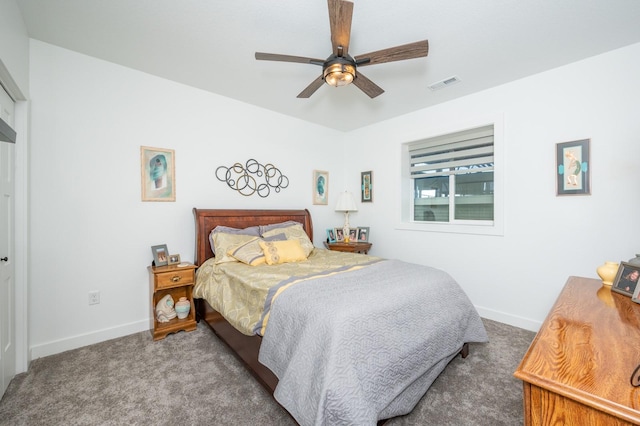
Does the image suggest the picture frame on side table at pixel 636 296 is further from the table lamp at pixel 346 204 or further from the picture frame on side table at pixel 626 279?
the table lamp at pixel 346 204

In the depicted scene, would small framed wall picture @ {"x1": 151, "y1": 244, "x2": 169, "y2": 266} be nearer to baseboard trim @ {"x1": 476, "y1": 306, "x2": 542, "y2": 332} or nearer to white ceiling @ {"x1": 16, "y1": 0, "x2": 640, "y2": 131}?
white ceiling @ {"x1": 16, "y1": 0, "x2": 640, "y2": 131}

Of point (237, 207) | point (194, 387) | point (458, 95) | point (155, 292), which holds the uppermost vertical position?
point (458, 95)

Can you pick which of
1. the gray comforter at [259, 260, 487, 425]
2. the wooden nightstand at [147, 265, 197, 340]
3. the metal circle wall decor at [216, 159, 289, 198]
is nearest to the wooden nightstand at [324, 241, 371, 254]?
the metal circle wall decor at [216, 159, 289, 198]

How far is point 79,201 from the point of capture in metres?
2.44

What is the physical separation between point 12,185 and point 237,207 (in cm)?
190

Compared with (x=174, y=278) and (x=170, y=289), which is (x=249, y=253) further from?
(x=170, y=289)

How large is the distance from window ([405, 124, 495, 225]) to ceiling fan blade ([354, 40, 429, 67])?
1.83 metres

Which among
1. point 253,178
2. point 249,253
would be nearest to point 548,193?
point 249,253

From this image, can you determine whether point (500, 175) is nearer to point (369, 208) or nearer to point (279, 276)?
point (369, 208)

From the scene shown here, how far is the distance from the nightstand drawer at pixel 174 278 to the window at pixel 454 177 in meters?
3.10

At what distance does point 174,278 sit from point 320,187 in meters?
2.46

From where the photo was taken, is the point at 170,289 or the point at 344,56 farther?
the point at 170,289

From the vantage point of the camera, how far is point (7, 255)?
189cm

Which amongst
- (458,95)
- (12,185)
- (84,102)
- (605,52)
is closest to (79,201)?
(12,185)
